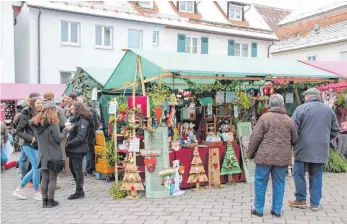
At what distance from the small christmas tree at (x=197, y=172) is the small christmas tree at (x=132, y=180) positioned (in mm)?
911

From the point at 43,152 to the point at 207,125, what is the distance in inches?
122

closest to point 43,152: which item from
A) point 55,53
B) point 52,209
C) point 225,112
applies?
point 52,209

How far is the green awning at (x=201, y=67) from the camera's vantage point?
636 cm

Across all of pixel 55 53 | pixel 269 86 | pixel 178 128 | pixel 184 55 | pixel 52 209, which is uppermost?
pixel 55 53

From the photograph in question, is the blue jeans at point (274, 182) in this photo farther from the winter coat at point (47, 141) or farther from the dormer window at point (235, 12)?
the dormer window at point (235, 12)

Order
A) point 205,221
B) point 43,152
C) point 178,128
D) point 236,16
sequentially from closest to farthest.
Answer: point 205,221, point 43,152, point 178,128, point 236,16

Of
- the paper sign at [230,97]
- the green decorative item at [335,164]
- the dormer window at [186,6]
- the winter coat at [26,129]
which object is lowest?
the green decorative item at [335,164]

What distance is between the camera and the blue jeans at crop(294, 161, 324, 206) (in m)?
5.21

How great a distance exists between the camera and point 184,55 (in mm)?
7344

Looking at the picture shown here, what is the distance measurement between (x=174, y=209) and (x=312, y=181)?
6.40 ft

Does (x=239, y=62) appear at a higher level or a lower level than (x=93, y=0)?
lower

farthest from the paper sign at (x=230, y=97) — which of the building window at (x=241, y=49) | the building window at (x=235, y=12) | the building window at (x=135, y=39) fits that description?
the building window at (x=235, y=12)

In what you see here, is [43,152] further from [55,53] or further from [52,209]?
[55,53]

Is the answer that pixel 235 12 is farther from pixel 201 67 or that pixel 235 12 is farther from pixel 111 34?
pixel 201 67
